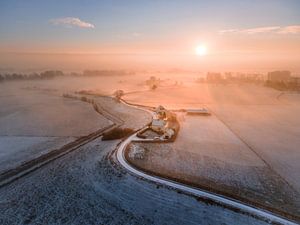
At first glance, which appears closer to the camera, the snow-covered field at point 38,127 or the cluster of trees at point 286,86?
the snow-covered field at point 38,127

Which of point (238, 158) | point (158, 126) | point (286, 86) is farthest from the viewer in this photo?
point (286, 86)

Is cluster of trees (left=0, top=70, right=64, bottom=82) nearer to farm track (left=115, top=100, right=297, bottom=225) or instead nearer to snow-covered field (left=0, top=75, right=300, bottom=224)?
snow-covered field (left=0, top=75, right=300, bottom=224)

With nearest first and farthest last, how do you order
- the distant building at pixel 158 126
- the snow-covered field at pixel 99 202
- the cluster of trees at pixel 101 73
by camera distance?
the snow-covered field at pixel 99 202 → the distant building at pixel 158 126 → the cluster of trees at pixel 101 73

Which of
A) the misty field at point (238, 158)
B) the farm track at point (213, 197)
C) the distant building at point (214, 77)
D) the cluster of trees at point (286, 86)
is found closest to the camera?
the farm track at point (213, 197)

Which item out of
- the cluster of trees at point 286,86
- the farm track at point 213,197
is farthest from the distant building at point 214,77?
the farm track at point 213,197

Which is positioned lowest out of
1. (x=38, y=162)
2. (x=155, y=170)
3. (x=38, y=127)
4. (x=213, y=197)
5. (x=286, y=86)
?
(x=213, y=197)

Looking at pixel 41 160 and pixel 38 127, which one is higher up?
pixel 38 127

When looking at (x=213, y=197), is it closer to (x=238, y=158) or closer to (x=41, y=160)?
(x=238, y=158)

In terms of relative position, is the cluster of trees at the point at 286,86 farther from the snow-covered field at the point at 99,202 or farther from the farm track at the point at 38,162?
the snow-covered field at the point at 99,202

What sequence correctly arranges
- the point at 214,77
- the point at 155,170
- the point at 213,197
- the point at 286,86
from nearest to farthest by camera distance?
1. the point at 213,197
2. the point at 155,170
3. the point at 286,86
4. the point at 214,77

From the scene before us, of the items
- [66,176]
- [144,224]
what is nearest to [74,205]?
[66,176]

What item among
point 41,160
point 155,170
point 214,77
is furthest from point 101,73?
point 155,170

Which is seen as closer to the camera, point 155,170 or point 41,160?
point 155,170
